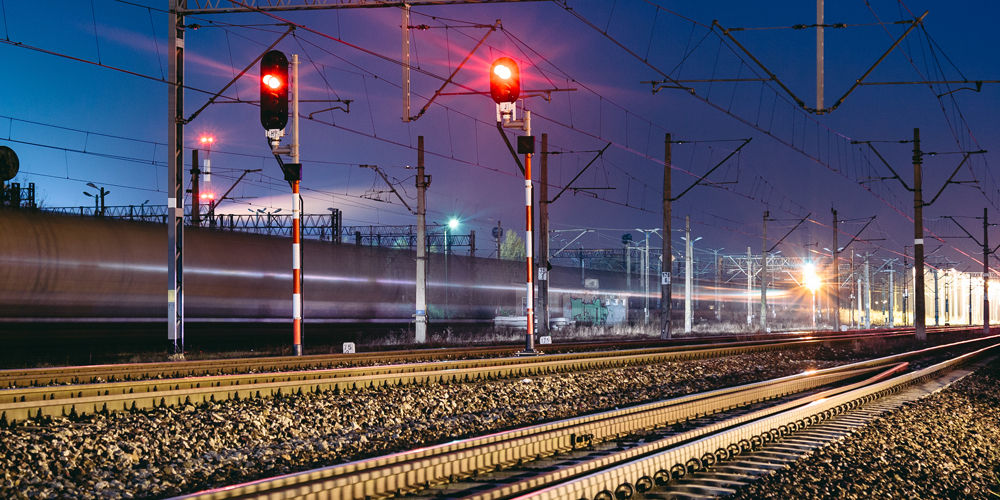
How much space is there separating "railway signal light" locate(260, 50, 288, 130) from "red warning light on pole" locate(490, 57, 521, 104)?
4337 mm

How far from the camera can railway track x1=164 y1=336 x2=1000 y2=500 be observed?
603cm

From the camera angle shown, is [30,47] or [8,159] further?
[8,159]

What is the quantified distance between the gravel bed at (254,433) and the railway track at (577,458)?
93 cm

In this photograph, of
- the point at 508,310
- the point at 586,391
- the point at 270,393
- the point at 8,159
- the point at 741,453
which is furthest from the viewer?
the point at 508,310

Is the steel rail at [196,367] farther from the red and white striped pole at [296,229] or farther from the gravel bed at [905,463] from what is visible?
the gravel bed at [905,463]

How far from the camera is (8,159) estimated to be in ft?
101

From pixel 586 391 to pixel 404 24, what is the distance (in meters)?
10.2

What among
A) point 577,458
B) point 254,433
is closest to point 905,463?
point 577,458

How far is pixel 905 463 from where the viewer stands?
8.17 metres

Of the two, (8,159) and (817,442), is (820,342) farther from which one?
(8,159)

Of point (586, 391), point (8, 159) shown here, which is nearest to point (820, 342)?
point (586, 391)

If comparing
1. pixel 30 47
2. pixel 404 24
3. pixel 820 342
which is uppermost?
pixel 404 24

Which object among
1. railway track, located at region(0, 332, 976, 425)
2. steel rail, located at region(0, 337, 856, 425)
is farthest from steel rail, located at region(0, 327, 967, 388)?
steel rail, located at region(0, 337, 856, 425)

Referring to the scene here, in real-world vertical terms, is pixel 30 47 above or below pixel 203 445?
above
